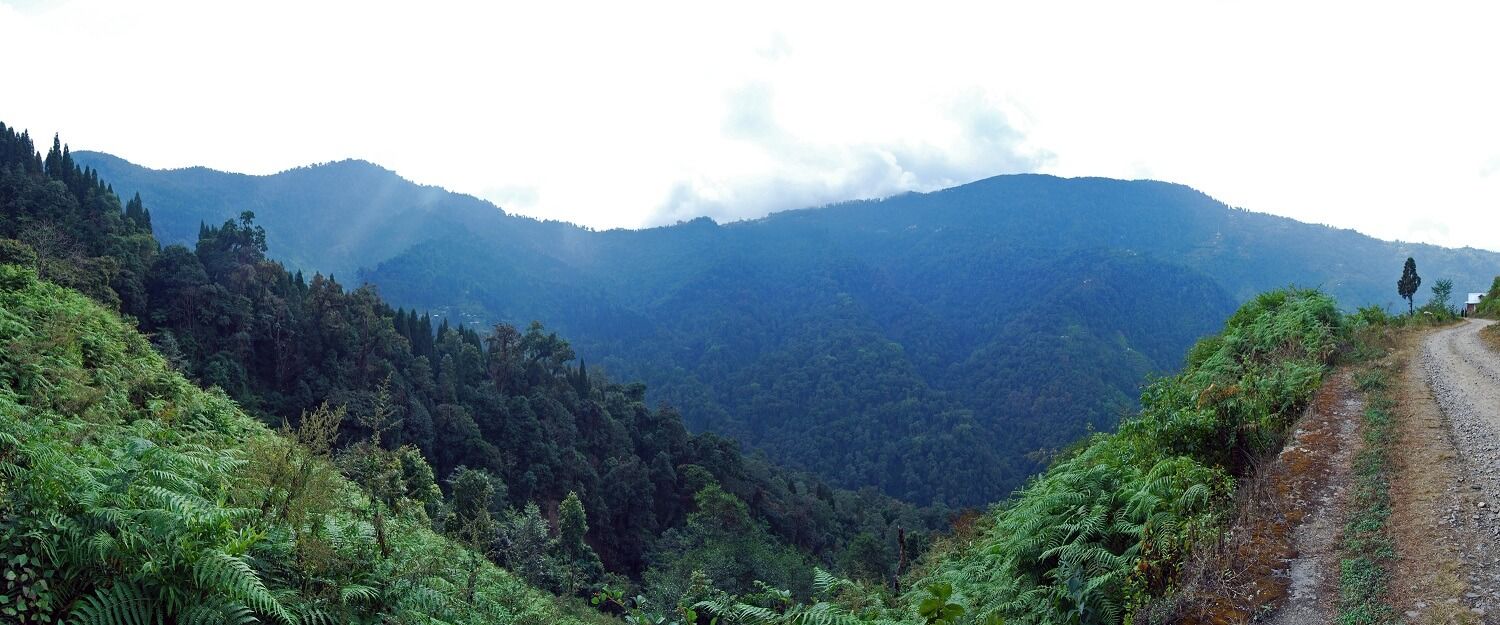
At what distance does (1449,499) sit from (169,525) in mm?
9376

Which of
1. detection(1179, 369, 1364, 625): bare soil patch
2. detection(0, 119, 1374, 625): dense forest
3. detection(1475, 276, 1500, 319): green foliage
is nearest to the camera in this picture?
detection(0, 119, 1374, 625): dense forest

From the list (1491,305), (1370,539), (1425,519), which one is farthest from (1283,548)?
(1491,305)

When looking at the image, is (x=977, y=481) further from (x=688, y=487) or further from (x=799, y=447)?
(x=688, y=487)

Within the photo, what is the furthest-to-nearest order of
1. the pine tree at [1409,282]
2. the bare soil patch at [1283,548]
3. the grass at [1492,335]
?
the pine tree at [1409,282] < the grass at [1492,335] < the bare soil patch at [1283,548]

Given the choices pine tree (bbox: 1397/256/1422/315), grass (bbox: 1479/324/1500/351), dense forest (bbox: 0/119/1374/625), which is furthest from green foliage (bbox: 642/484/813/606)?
pine tree (bbox: 1397/256/1422/315)

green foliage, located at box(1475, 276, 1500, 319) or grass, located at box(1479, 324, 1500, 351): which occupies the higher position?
green foliage, located at box(1475, 276, 1500, 319)

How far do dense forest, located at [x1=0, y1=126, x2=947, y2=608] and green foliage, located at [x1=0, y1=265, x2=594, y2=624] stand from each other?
11963 millimetres

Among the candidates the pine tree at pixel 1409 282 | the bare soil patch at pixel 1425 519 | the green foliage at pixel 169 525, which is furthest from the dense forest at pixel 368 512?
the pine tree at pixel 1409 282

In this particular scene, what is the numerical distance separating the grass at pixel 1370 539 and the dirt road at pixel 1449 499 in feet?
0.30

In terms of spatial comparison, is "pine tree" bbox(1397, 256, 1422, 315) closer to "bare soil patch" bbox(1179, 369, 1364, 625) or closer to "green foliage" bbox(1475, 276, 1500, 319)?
"green foliage" bbox(1475, 276, 1500, 319)

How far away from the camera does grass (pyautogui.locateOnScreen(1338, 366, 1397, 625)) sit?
15.8ft

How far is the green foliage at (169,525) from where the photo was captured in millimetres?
4648

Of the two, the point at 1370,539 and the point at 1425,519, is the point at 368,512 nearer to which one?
the point at 1370,539

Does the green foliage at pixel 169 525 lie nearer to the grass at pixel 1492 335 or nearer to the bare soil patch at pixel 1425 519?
the bare soil patch at pixel 1425 519
